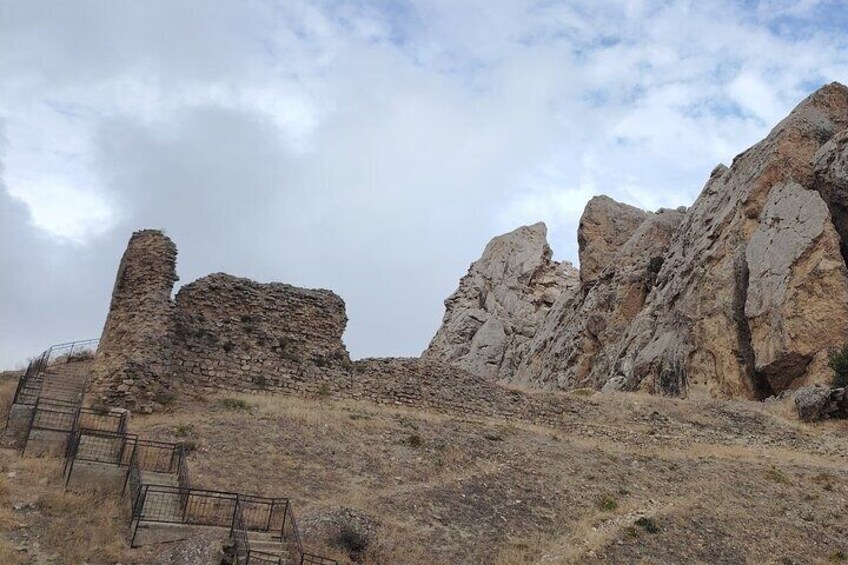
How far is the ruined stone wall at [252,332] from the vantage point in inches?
1020

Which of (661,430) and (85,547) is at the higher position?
(661,430)

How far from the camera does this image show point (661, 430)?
28.7 meters

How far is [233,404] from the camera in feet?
79.0

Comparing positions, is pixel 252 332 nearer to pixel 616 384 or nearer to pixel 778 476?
pixel 778 476

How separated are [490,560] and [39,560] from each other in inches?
340

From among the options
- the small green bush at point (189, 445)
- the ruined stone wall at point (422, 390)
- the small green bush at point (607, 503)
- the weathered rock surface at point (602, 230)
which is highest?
the weathered rock surface at point (602, 230)

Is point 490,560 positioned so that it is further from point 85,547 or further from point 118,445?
point 118,445

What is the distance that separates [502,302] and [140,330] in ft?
146

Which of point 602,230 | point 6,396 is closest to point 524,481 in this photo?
point 6,396

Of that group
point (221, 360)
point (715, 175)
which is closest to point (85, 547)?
point (221, 360)

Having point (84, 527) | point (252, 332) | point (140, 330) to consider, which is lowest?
point (84, 527)

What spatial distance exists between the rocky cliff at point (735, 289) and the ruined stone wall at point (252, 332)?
59.3ft

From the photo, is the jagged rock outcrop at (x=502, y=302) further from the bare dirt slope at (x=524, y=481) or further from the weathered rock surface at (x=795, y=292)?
the bare dirt slope at (x=524, y=481)

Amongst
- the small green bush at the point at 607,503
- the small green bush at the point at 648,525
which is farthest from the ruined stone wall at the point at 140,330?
the small green bush at the point at 648,525
